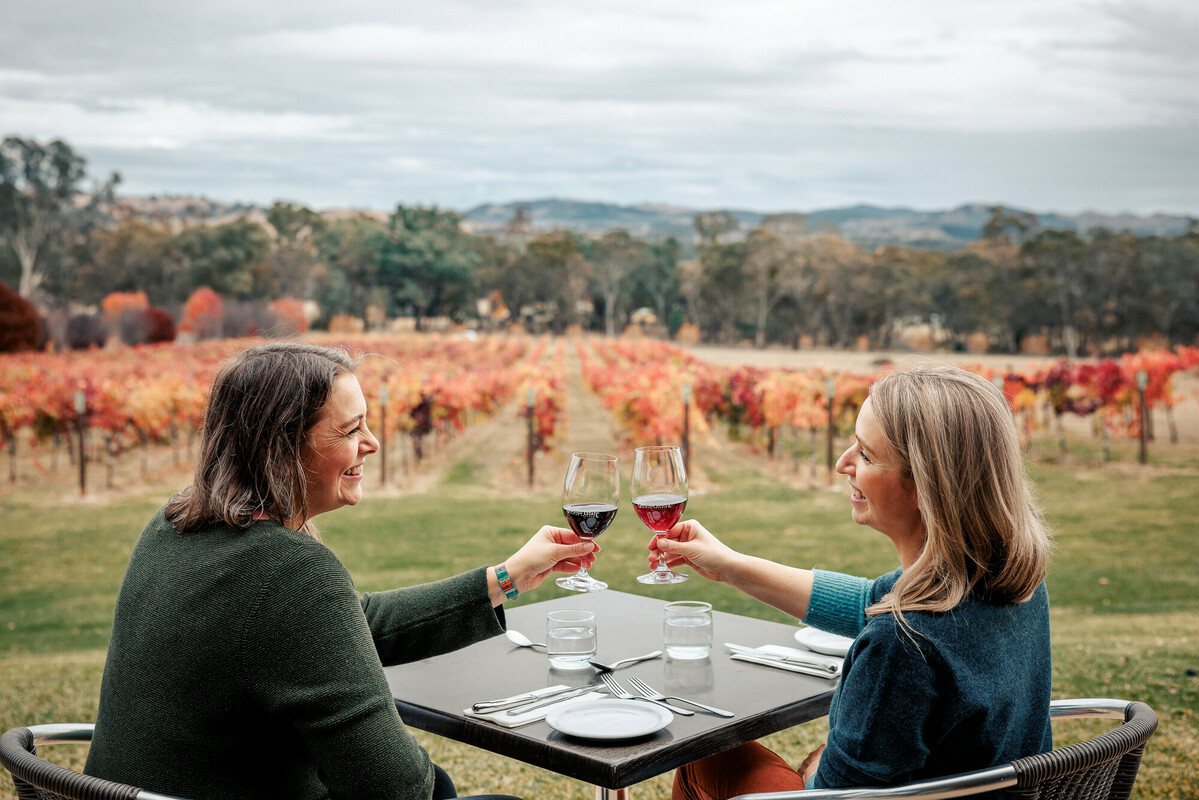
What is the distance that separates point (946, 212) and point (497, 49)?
32.1m

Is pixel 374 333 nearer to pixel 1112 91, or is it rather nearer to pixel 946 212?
pixel 1112 91

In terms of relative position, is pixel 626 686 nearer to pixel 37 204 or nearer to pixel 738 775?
pixel 738 775

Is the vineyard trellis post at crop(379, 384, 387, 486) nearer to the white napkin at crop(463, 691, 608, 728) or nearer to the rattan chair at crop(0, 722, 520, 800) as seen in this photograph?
the white napkin at crop(463, 691, 608, 728)

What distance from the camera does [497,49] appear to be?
1645 inches

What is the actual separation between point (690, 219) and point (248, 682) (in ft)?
129

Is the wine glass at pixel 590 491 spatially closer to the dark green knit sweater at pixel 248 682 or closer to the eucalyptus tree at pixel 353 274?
the dark green knit sweater at pixel 248 682

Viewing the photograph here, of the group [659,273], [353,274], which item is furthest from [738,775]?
[659,273]

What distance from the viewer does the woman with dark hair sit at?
1.25 meters

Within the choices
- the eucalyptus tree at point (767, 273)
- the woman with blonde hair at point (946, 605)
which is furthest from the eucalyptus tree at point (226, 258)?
the woman with blonde hair at point (946, 605)

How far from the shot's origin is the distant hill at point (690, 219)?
1358 inches

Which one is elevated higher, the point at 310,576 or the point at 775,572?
the point at 310,576

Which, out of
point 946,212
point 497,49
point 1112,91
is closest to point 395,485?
point 1112,91

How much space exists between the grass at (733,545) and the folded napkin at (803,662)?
165cm

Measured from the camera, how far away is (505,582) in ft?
6.25
